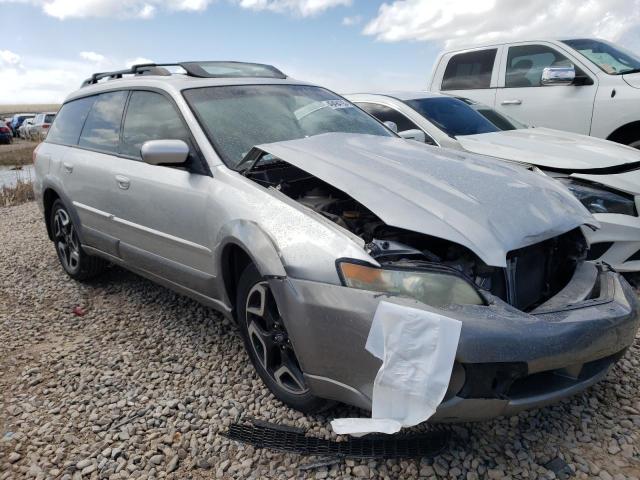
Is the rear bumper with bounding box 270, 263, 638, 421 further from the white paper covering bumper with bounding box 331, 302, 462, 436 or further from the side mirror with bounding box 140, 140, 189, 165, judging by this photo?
the side mirror with bounding box 140, 140, 189, 165

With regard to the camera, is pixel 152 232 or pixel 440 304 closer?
pixel 440 304

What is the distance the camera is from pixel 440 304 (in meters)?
1.87

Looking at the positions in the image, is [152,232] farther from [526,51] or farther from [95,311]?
[526,51]

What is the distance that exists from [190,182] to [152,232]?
0.52 metres

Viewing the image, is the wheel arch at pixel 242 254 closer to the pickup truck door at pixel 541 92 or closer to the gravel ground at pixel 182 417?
the gravel ground at pixel 182 417

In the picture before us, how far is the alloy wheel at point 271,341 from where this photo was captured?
2.38m

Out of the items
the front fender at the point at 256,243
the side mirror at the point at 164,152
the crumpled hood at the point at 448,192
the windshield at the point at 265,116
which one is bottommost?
the front fender at the point at 256,243

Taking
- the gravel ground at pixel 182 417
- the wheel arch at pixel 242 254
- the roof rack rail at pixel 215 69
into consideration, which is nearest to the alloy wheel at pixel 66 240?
the gravel ground at pixel 182 417

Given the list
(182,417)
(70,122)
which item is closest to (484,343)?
(182,417)

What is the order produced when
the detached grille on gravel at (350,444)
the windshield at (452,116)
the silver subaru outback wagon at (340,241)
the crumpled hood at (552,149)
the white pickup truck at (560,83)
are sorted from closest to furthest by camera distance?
the silver subaru outback wagon at (340,241) → the detached grille on gravel at (350,444) → the crumpled hood at (552,149) → the windshield at (452,116) → the white pickup truck at (560,83)

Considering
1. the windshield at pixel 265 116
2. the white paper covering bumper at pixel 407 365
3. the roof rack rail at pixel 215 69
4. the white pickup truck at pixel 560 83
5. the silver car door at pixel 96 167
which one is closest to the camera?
the white paper covering bumper at pixel 407 365

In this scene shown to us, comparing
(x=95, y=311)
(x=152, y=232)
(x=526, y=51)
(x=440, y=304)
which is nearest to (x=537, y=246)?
(x=440, y=304)

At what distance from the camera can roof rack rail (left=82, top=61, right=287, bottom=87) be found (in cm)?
358

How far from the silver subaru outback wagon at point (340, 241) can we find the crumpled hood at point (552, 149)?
1.34m
